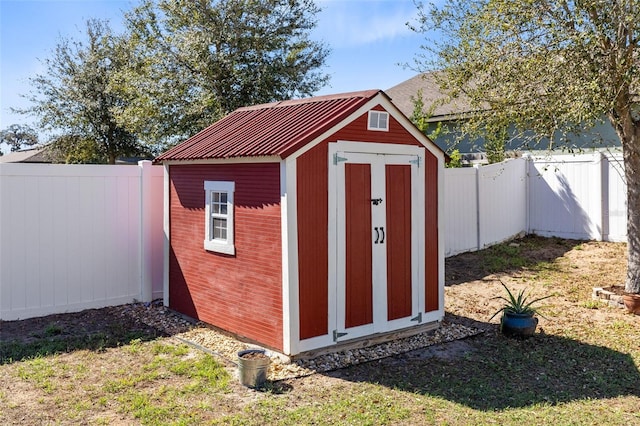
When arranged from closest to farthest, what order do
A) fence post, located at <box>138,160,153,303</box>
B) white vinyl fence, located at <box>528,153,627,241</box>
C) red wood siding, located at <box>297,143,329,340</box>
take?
red wood siding, located at <box>297,143,329,340</box>
fence post, located at <box>138,160,153,303</box>
white vinyl fence, located at <box>528,153,627,241</box>

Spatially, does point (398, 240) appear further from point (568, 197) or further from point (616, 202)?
point (568, 197)

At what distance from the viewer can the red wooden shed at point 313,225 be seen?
5.86 meters

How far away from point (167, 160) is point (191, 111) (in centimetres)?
654

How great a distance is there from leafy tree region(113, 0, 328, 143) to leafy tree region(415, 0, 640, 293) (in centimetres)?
611

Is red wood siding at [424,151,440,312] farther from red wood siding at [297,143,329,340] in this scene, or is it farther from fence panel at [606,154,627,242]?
fence panel at [606,154,627,242]

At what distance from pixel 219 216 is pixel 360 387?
2755 millimetres

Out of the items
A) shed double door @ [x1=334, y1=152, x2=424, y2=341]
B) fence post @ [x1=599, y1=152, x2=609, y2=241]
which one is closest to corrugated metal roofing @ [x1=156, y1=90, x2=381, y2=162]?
shed double door @ [x1=334, y1=152, x2=424, y2=341]

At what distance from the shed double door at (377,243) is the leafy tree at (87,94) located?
1454 centimetres

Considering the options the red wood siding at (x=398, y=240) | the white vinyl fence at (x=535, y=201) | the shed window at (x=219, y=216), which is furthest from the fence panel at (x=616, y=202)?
the shed window at (x=219, y=216)

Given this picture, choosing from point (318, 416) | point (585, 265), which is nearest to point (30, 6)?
point (318, 416)

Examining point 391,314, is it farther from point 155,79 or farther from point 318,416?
point 155,79

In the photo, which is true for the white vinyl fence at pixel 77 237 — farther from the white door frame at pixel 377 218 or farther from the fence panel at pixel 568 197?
the fence panel at pixel 568 197

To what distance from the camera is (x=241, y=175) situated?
21.0 ft

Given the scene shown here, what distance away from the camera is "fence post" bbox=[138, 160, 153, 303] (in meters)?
8.20
